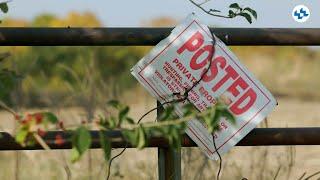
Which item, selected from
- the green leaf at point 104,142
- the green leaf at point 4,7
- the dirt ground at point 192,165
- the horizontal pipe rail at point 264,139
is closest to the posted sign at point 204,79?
the horizontal pipe rail at point 264,139

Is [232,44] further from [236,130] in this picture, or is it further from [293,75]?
[293,75]

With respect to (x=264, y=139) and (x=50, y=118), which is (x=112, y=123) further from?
(x=264, y=139)

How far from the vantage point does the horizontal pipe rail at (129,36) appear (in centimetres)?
292

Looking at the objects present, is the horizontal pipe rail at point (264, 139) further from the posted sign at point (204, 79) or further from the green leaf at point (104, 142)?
the green leaf at point (104, 142)

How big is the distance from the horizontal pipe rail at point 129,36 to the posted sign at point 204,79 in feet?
0.14

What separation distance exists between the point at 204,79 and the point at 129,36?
11.6 inches

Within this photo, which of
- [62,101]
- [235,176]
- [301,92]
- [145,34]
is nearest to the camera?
[145,34]

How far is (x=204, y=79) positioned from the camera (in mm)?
2998

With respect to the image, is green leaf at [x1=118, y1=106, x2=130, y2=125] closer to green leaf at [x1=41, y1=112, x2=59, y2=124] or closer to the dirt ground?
green leaf at [x1=41, y1=112, x2=59, y2=124]

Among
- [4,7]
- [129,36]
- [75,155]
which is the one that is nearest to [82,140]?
[75,155]

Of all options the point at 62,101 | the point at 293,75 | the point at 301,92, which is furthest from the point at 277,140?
the point at 293,75

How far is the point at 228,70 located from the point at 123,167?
1557 millimetres

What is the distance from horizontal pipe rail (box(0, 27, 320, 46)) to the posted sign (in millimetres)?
44

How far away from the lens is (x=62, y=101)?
421 centimetres
